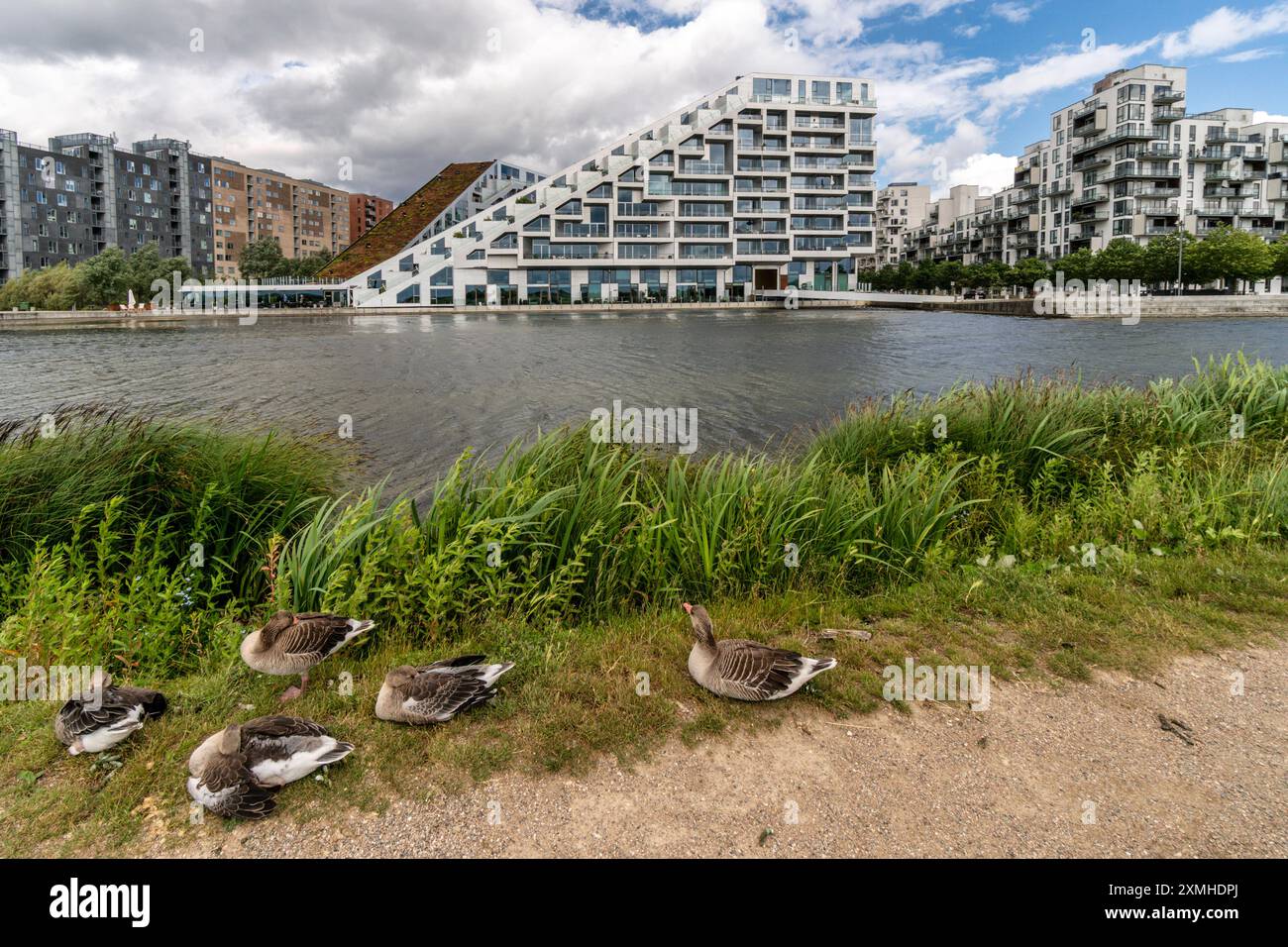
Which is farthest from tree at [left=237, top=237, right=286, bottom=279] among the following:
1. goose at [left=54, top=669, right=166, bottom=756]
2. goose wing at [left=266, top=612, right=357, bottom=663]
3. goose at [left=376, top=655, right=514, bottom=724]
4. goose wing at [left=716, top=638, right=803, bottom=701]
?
goose wing at [left=716, top=638, right=803, bottom=701]

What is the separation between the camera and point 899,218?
18600 centimetres

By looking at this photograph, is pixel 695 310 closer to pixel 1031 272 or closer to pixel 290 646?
pixel 1031 272

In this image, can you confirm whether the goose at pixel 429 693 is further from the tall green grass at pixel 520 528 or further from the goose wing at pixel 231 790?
the tall green grass at pixel 520 528

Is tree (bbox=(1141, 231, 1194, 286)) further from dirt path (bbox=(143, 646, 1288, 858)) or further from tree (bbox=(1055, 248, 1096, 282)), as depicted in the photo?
dirt path (bbox=(143, 646, 1288, 858))

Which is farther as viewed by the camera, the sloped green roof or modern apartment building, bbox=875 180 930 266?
modern apartment building, bbox=875 180 930 266

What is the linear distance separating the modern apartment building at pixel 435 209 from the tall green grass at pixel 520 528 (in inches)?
3668

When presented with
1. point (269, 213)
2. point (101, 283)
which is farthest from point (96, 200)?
point (101, 283)

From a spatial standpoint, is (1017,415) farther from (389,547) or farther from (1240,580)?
(389,547)

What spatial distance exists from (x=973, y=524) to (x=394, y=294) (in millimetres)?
84971

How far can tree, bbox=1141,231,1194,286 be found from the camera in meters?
83.0

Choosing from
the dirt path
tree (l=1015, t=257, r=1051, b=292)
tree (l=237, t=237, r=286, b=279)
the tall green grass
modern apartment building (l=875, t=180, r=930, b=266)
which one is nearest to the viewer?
the dirt path

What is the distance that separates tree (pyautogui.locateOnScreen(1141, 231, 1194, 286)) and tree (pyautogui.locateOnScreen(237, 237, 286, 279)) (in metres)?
107

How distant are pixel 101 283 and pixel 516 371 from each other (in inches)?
3003
